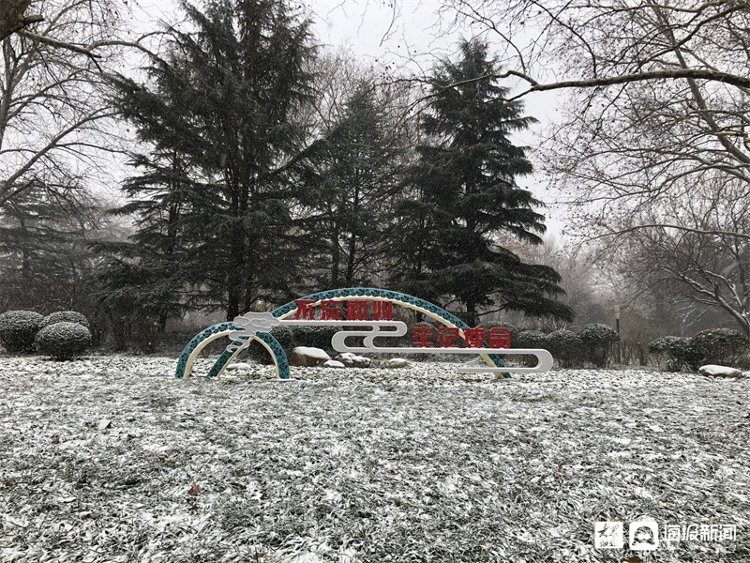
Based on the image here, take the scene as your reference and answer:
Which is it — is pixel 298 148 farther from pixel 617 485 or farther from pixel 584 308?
pixel 584 308

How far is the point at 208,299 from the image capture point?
481 inches

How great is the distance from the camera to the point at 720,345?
29.5 ft

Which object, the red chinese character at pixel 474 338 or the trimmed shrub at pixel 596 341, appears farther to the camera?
the trimmed shrub at pixel 596 341

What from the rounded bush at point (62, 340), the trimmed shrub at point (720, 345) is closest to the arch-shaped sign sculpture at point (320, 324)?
the rounded bush at point (62, 340)

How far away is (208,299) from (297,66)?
7.07 metres

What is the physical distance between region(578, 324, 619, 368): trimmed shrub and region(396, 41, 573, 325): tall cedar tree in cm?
252

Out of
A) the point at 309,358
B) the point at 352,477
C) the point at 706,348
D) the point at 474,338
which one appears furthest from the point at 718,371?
the point at 352,477

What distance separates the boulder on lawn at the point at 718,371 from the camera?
813 cm

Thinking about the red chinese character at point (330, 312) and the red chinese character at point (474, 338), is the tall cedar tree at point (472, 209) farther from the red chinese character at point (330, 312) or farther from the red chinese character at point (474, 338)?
the red chinese character at point (330, 312)

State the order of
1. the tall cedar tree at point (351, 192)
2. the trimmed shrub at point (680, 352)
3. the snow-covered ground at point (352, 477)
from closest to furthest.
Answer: the snow-covered ground at point (352, 477) < the trimmed shrub at point (680, 352) < the tall cedar tree at point (351, 192)

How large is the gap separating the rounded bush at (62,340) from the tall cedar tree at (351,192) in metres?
5.91

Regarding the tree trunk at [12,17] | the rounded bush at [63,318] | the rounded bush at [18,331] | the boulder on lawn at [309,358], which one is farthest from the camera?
the rounded bush at [63,318]

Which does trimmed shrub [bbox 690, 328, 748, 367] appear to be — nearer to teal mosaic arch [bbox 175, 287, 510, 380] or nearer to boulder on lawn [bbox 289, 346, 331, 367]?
teal mosaic arch [bbox 175, 287, 510, 380]

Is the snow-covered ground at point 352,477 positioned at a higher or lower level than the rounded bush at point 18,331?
lower
